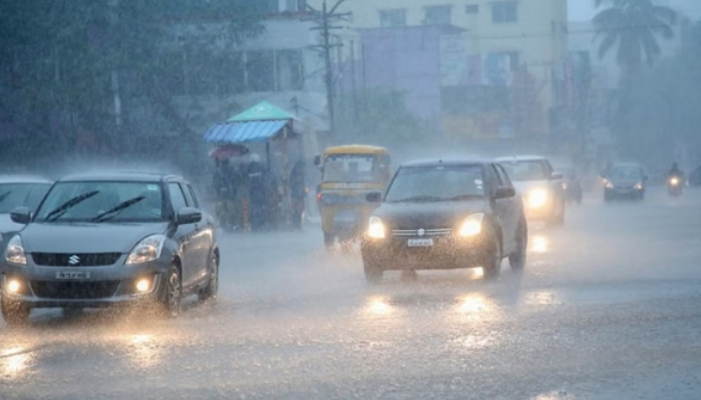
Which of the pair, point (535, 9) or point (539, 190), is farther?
point (535, 9)

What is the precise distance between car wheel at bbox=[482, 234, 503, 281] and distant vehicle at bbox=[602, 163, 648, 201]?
38674mm

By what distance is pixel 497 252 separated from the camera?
60.8 ft

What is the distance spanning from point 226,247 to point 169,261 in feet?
50.9

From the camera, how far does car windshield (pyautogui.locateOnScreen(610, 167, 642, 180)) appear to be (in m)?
56.6

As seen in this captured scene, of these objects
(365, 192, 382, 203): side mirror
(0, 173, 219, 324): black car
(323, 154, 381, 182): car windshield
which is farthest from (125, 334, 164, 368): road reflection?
(323, 154, 381, 182): car windshield

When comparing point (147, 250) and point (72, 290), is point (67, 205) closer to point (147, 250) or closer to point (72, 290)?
point (147, 250)

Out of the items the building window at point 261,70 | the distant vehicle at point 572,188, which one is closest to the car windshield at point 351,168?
the distant vehicle at point 572,188

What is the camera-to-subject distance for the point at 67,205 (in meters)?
15.2

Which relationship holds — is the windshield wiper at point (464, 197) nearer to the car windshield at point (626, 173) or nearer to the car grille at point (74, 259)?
the car grille at point (74, 259)

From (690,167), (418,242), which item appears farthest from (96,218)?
(690,167)

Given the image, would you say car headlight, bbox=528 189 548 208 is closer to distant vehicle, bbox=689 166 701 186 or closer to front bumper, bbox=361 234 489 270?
front bumper, bbox=361 234 489 270

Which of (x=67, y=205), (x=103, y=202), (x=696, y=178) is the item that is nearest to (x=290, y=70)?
(x=696, y=178)

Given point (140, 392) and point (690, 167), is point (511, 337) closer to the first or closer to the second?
point (140, 392)

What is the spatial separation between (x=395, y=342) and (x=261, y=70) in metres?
45.6
